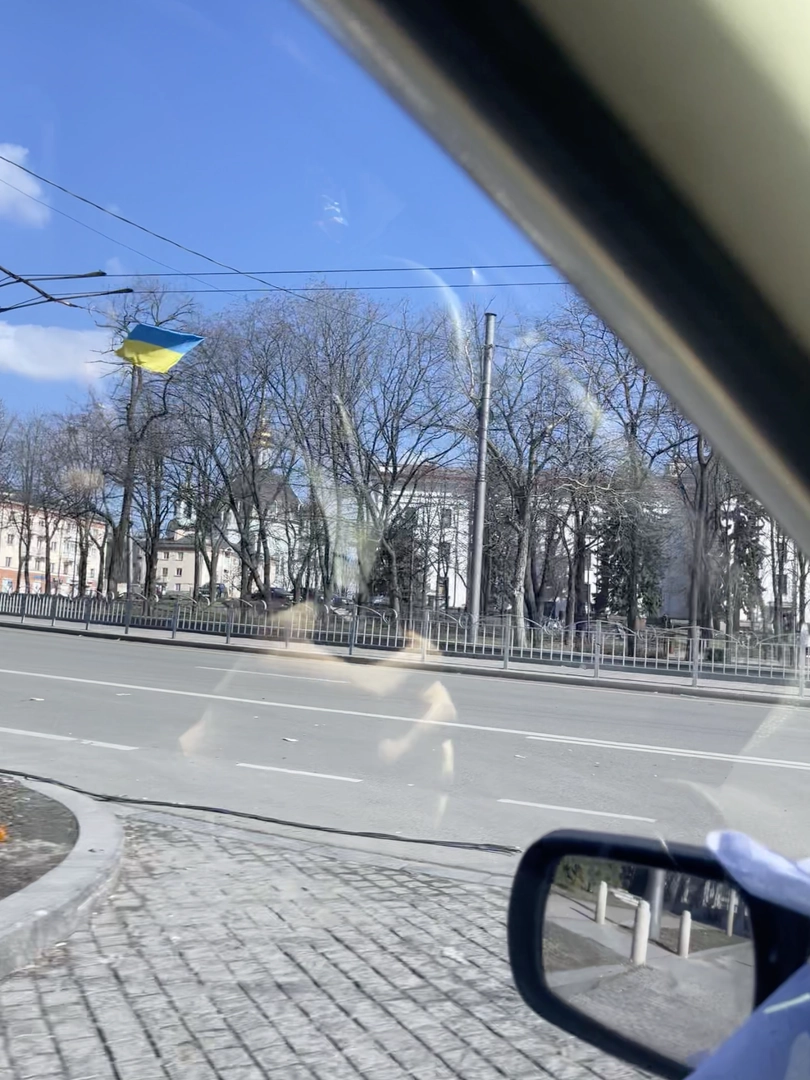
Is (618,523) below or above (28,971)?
above

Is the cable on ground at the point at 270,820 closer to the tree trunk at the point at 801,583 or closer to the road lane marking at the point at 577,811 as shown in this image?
the road lane marking at the point at 577,811

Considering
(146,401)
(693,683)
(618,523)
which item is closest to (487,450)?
(618,523)

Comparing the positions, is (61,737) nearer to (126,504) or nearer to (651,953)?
(651,953)

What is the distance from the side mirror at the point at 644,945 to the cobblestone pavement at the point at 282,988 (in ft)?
5.05

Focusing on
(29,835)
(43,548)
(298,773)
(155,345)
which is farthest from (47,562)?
(29,835)

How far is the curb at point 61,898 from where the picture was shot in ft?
12.3

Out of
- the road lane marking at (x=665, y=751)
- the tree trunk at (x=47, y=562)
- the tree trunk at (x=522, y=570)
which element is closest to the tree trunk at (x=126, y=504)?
the tree trunk at (x=47, y=562)

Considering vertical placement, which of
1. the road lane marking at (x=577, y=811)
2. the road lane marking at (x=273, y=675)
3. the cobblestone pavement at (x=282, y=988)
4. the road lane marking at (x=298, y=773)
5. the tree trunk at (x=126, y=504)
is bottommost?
the cobblestone pavement at (x=282, y=988)

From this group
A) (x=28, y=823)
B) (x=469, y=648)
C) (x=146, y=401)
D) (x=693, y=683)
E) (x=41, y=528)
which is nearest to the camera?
(x=28, y=823)

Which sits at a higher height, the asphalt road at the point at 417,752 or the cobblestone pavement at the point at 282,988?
the asphalt road at the point at 417,752

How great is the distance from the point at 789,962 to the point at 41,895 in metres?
3.72

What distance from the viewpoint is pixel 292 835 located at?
232 inches

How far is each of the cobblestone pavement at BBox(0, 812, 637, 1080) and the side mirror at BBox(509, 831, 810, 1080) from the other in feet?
5.05

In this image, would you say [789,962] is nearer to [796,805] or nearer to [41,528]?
[796,805]
